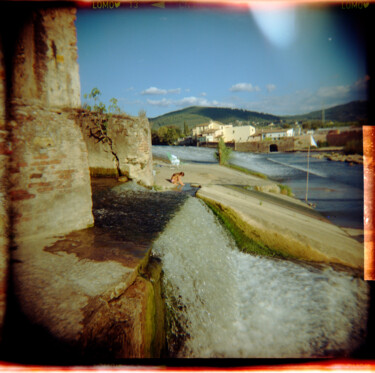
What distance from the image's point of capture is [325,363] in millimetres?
1302

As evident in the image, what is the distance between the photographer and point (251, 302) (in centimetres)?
307

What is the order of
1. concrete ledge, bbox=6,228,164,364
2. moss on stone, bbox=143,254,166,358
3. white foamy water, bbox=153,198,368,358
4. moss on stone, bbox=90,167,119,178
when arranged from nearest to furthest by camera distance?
concrete ledge, bbox=6,228,164,364 → moss on stone, bbox=143,254,166,358 → white foamy water, bbox=153,198,368,358 → moss on stone, bbox=90,167,119,178

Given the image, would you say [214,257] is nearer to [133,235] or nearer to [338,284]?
[133,235]

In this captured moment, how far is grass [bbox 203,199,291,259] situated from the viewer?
165 inches

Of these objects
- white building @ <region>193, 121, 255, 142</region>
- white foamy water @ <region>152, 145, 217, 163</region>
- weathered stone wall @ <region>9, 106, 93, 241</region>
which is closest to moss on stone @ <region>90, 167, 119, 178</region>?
weathered stone wall @ <region>9, 106, 93, 241</region>

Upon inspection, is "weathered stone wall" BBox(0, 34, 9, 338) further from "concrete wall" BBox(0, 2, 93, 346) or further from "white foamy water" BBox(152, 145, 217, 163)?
"white foamy water" BBox(152, 145, 217, 163)

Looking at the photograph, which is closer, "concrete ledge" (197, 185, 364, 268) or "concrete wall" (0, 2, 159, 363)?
"concrete wall" (0, 2, 159, 363)

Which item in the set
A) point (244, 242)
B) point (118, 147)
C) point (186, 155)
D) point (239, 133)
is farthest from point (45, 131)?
point (239, 133)

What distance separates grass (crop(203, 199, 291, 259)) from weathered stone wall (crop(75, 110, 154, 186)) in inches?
153

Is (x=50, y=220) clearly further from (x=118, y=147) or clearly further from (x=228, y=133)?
(x=228, y=133)

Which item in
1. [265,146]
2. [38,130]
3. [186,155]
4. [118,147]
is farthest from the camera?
[265,146]

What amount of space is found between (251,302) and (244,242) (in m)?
1.45

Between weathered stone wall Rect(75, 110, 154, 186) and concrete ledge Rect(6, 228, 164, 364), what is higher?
weathered stone wall Rect(75, 110, 154, 186)

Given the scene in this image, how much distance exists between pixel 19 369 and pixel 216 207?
175 inches
